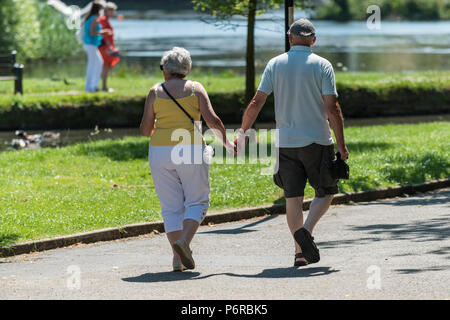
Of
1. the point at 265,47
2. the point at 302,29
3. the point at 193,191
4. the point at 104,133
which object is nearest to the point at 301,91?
the point at 302,29

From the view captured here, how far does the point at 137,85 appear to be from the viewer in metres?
20.6

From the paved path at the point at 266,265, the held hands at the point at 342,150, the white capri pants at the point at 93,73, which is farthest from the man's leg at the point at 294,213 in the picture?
the white capri pants at the point at 93,73

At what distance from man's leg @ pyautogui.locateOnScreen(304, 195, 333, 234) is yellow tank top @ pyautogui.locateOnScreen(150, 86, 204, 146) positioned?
1094 mm

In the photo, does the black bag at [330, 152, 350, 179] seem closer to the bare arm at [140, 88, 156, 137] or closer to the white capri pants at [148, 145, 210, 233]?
the white capri pants at [148, 145, 210, 233]

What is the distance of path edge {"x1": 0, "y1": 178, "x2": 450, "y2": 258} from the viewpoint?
8.73 meters

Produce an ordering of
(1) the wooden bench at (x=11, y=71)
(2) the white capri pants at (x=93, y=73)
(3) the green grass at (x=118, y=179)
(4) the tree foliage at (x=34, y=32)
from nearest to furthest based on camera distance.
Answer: (3) the green grass at (x=118, y=179) < (1) the wooden bench at (x=11, y=71) < (2) the white capri pants at (x=93, y=73) < (4) the tree foliage at (x=34, y=32)

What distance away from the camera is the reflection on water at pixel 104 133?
16.0 metres

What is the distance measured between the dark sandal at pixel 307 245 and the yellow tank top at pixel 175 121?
3.59ft

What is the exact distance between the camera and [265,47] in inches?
1401

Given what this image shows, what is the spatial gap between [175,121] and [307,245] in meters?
1.41

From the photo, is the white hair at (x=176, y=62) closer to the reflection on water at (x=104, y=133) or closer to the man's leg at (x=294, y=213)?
the man's leg at (x=294, y=213)

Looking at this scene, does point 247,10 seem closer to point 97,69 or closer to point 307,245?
point 97,69
